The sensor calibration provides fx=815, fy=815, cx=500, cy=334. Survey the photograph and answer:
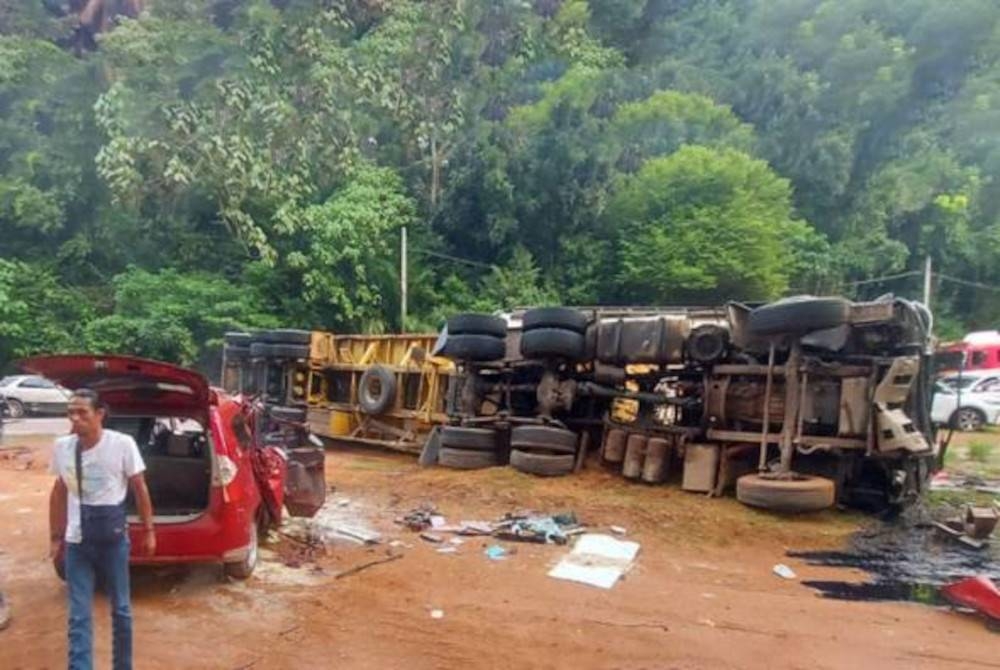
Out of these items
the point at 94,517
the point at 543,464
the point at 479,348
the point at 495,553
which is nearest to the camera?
the point at 94,517

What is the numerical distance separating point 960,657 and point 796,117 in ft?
104

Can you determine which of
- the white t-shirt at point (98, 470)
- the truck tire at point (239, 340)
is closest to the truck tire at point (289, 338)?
the truck tire at point (239, 340)

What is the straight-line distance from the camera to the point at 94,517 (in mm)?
Result: 3990

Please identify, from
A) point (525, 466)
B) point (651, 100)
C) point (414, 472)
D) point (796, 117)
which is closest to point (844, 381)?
point (525, 466)

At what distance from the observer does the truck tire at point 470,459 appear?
10773 mm

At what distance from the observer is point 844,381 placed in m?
8.44

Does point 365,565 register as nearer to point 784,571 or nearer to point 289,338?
point 784,571

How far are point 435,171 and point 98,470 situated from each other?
1062 inches

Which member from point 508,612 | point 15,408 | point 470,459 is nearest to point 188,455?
point 508,612

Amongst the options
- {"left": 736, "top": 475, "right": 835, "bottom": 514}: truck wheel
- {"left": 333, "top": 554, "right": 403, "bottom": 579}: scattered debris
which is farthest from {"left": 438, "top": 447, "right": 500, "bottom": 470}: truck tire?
{"left": 333, "top": 554, "right": 403, "bottom": 579}: scattered debris

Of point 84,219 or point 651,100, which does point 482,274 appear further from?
point 84,219

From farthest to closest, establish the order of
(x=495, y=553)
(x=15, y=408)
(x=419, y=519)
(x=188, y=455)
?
(x=15, y=408) → (x=419, y=519) → (x=495, y=553) → (x=188, y=455)

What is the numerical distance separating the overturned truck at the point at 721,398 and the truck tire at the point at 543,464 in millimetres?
18

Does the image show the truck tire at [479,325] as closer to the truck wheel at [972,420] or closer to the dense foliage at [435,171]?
the truck wheel at [972,420]
